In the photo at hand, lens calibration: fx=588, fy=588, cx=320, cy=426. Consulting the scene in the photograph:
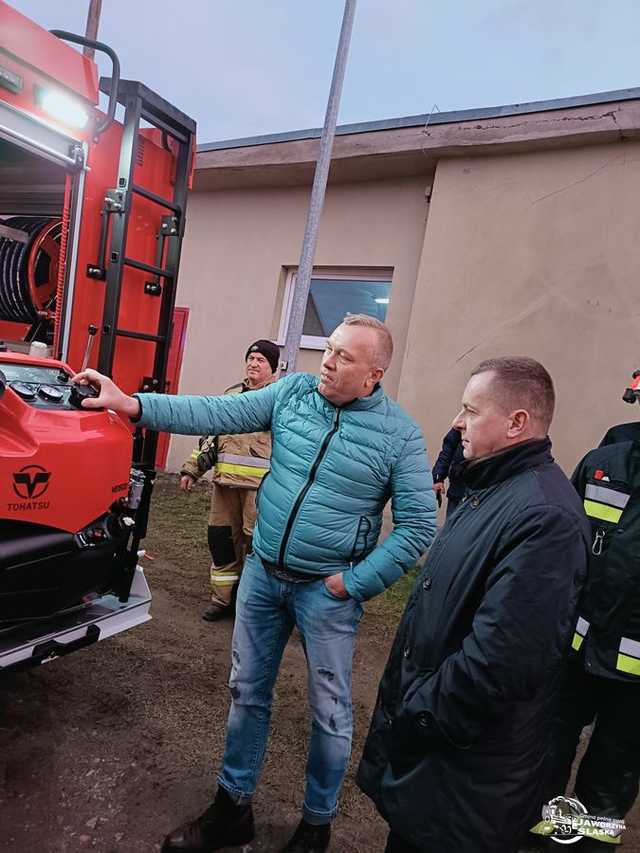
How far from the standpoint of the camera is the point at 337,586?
1995 mm

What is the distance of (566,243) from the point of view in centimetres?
522

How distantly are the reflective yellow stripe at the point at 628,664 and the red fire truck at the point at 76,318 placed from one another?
203cm

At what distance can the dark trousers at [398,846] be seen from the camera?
153cm

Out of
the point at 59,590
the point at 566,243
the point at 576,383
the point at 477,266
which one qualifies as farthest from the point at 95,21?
the point at 59,590

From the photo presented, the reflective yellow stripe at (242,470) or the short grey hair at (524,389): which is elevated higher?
the short grey hair at (524,389)

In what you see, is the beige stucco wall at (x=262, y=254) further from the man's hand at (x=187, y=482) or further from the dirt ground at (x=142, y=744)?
the dirt ground at (x=142, y=744)

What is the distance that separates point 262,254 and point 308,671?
605 cm

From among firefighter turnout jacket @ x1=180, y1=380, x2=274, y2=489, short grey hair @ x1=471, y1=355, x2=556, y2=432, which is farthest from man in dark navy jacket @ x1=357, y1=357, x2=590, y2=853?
firefighter turnout jacket @ x1=180, y1=380, x2=274, y2=489

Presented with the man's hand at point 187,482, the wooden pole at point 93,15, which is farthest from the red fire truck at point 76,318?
the wooden pole at point 93,15

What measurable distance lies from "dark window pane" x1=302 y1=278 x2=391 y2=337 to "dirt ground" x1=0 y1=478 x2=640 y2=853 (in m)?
3.87

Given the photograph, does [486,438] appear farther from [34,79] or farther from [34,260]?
[34,260]

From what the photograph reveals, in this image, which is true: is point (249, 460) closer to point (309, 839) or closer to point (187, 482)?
point (187, 482)

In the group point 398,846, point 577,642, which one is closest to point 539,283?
point 577,642

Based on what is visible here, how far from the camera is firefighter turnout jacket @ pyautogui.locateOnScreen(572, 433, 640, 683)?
2168 mm
